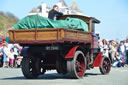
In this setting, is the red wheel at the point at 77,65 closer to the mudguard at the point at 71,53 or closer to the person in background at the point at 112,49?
the mudguard at the point at 71,53

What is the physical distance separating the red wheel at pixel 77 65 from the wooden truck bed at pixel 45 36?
0.56m

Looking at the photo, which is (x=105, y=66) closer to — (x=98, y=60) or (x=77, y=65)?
(x=98, y=60)

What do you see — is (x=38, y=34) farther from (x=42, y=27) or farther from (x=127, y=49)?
(x=127, y=49)

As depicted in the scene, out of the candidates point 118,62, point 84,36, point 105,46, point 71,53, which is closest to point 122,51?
point 118,62

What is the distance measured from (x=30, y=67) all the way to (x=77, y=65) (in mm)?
1738

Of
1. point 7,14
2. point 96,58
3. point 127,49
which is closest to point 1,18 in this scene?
point 7,14

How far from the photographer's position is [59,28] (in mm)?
11922

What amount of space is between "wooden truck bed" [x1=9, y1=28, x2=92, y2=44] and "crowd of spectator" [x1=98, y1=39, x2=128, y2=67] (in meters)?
10.8

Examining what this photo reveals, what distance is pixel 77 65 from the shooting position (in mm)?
13031

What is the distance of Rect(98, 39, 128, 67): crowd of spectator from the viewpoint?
23855 mm

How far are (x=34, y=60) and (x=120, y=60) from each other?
11.3 m

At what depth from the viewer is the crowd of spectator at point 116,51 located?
23.9 m

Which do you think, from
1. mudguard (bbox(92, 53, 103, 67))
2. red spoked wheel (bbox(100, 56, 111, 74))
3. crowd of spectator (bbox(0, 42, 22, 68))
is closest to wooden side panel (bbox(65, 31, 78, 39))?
mudguard (bbox(92, 53, 103, 67))

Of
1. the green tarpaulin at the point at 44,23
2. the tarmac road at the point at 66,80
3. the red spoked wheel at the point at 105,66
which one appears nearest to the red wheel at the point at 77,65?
the tarmac road at the point at 66,80
